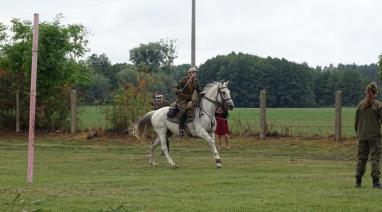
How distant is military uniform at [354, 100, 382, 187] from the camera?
14343mm

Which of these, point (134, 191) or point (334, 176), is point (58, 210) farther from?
point (334, 176)

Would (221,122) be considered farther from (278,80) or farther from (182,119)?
(278,80)

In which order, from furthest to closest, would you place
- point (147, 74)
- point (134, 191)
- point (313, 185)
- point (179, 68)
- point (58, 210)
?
point (179, 68)
point (147, 74)
point (313, 185)
point (134, 191)
point (58, 210)

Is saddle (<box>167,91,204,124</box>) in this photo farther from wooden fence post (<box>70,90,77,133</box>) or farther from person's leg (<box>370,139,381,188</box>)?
wooden fence post (<box>70,90,77,133</box>)

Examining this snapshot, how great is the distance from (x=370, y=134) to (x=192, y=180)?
3898 mm

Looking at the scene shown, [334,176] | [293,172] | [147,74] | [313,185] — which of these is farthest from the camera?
[147,74]

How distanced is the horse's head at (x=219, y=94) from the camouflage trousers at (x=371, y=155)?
5.77m

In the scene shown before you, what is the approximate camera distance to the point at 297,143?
27141 millimetres

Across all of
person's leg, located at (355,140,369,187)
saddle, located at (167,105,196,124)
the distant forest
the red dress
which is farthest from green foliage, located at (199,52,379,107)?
person's leg, located at (355,140,369,187)

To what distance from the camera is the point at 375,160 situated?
14.4 metres

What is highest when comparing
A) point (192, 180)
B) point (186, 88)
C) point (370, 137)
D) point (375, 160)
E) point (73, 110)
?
point (186, 88)

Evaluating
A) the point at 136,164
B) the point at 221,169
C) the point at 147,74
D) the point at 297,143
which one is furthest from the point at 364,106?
the point at 147,74

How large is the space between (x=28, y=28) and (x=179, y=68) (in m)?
57.7

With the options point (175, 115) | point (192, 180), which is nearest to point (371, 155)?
point (192, 180)
